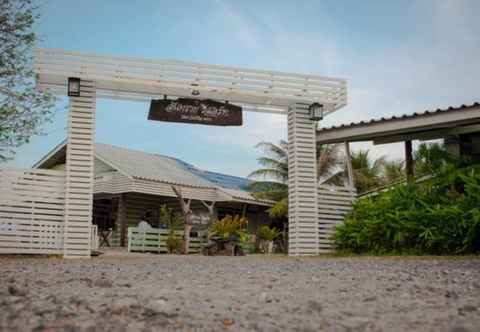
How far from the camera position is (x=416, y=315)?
→ 11.6 feet

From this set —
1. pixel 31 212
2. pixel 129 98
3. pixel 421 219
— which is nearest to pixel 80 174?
pixel 31 212

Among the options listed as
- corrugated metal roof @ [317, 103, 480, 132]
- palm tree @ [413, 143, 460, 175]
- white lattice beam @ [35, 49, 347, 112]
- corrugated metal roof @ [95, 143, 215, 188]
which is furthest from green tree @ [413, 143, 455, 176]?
corrugated metal roof @ [95, 143, 215, 188]

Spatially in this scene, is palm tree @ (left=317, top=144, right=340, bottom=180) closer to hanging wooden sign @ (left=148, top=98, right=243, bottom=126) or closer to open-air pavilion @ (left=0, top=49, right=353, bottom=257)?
open-air pavilion @ (left=0, top=49, right=353, bottom=257)

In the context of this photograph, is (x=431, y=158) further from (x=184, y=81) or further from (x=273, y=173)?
(x=273, y=173)

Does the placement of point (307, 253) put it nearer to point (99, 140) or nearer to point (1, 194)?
point (1, 194)

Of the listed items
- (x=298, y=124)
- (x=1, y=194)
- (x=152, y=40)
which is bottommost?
(x=1, y=194)

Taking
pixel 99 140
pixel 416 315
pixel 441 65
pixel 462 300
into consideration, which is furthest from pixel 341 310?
pixel 99 140

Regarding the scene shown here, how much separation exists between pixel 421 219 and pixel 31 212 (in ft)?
26.4

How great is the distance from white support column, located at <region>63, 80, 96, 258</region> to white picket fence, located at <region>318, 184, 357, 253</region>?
5.45 metres

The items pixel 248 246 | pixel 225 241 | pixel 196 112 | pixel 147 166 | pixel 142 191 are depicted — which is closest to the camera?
pixel 196 112

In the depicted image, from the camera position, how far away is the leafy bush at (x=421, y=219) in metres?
11.1

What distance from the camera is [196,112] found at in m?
12.8

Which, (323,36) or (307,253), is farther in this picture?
(307,253)

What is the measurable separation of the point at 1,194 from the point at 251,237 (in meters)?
10.3
